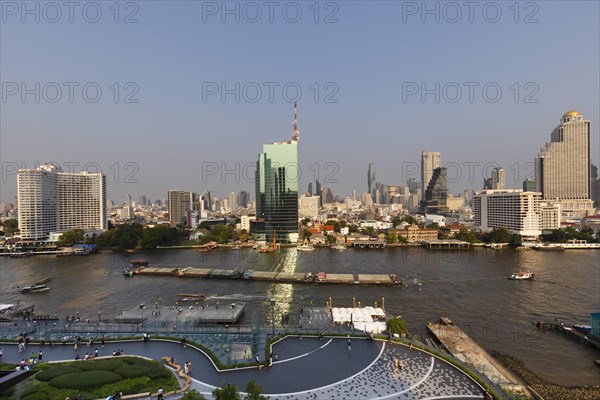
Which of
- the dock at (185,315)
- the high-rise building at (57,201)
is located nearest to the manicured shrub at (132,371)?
the dock at (185,315)

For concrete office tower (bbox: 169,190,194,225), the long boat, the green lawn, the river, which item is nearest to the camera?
the green lawn

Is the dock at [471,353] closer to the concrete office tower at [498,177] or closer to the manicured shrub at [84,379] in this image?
the manicured shrub at [84,379]

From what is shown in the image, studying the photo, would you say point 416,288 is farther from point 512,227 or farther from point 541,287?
point 512,227

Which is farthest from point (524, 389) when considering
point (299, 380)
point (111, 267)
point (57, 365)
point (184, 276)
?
point (111, 267)

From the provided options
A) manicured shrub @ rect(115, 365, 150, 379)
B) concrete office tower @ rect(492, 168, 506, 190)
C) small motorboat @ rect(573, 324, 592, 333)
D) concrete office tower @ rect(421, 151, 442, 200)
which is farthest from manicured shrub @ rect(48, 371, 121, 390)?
concrete office tower @ rect(421, 151, 442, 200)

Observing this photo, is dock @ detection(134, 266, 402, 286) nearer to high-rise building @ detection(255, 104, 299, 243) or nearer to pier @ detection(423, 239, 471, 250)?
pier @ detection(423, 239, 471, 250)
